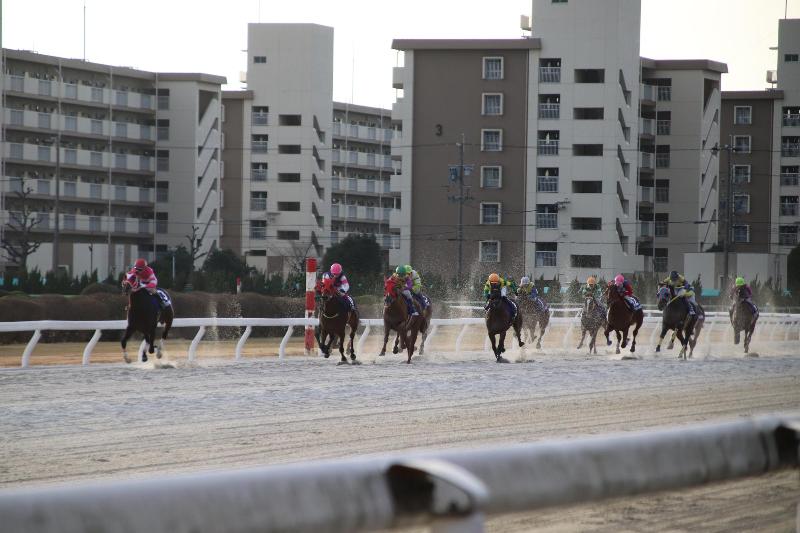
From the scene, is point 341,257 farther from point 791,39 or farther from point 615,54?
point 791,39

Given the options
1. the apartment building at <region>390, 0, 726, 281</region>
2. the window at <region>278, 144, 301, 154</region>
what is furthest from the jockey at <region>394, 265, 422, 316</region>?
the window at <region>278, 144, 301, 154</region>

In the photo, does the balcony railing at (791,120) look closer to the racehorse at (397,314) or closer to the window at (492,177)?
the window at (492,177)

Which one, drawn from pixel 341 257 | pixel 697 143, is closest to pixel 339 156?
pixel 341 257

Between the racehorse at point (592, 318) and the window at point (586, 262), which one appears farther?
the window at point (586, 262)

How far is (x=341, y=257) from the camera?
226 feet

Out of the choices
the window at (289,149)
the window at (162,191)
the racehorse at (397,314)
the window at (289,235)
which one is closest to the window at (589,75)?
the window at (289,149)

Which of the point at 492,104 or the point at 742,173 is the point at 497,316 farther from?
the point at 742,173

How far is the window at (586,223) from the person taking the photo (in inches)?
2532

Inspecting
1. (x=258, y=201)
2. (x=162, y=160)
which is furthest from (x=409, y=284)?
(x=258, y=201)

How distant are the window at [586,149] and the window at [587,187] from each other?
144cm

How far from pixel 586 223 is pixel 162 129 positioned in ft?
83.5

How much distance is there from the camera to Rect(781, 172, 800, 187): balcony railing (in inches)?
3164

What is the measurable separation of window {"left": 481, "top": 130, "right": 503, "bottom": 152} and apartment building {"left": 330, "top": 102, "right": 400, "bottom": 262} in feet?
71.6

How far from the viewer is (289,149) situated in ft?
266
